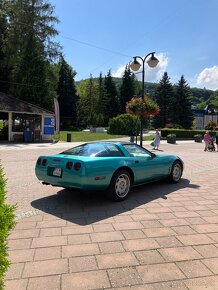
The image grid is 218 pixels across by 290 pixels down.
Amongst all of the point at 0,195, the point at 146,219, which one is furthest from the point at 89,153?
the point at 0,195

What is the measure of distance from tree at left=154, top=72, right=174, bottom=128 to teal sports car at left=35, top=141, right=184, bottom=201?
2202 inches

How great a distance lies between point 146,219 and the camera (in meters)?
5.10

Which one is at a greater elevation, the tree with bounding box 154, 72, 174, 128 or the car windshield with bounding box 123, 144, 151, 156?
the tree with bounding box 154, 72, 174, 128

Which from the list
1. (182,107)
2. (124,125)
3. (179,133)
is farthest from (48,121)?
(182,107)

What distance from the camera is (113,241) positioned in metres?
4.14

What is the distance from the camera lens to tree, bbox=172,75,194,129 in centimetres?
5619

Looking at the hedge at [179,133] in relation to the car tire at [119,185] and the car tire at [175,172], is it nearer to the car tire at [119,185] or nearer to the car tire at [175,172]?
the car tire at [175,172]

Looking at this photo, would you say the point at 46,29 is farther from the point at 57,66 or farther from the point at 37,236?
the point at 37,236

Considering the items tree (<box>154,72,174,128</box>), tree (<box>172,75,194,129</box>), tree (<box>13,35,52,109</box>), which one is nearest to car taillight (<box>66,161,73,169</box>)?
tree (<box>13,35,52,109</box>)

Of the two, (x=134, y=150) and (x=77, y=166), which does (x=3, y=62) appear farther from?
(x=77, y=166)

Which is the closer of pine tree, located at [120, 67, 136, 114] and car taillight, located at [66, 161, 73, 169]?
car taillight, located at [66, 161, 73, 169]

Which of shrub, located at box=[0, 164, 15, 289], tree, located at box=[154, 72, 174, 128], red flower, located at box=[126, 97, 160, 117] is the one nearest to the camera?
shrub, located at box=[0, 164, 15, 289]

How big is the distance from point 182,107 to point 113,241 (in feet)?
179

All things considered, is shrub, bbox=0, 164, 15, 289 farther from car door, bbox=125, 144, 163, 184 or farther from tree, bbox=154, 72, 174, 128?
tree, bbox=154, 72, 174, 128
